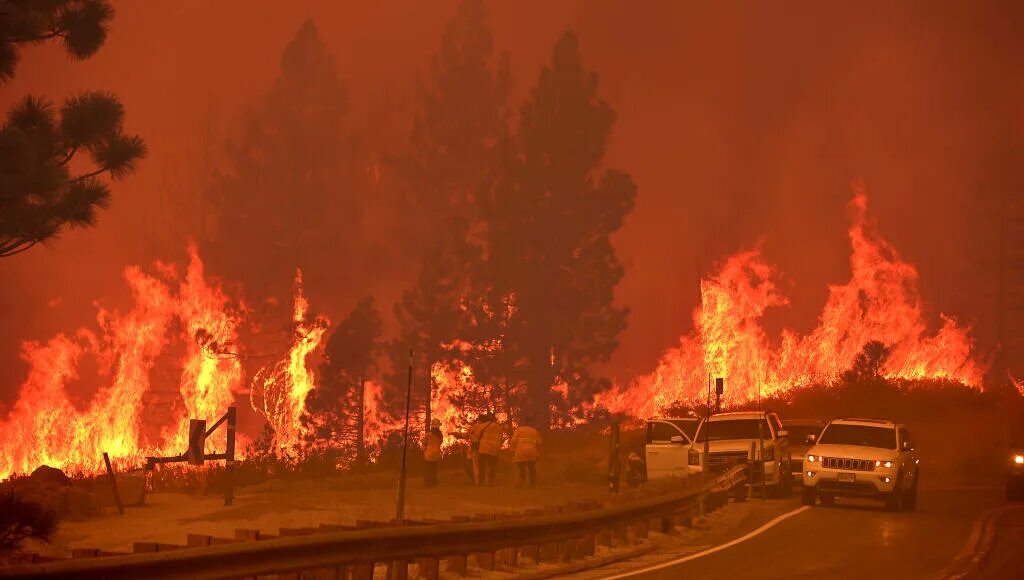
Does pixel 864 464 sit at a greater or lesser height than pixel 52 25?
lesser

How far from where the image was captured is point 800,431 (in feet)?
121

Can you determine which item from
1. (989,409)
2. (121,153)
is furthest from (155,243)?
(121,153)

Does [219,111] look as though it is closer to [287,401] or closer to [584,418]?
[287,401]

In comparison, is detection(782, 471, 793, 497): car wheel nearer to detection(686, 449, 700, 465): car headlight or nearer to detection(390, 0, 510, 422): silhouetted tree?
detection(686, 449, 700, 465): car headlight

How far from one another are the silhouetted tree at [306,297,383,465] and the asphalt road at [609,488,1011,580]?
46871mm

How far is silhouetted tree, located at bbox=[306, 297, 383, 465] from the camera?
239ft

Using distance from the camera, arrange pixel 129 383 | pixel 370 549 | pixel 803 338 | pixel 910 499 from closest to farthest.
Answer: pixel 370 549 < pixel 910 499 < pixel 803 338 < pixel 129 383

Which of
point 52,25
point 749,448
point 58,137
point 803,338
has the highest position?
point 52,25

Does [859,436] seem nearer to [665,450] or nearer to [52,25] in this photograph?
[665,450]

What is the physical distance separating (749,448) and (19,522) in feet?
74.2

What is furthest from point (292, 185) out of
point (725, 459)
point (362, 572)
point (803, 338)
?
point (362, 572)

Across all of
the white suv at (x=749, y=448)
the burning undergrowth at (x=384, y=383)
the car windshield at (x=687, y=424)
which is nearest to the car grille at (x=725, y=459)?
the white suv at (x=749, y=448)

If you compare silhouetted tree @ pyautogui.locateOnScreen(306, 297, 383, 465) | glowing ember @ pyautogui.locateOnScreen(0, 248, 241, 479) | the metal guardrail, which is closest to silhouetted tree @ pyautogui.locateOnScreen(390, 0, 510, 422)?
glowing ember @ pyautogui.locateOnScreen(0, 248, 241, 479)

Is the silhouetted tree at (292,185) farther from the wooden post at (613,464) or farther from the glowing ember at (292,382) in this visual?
the wooden post at (613,464)
